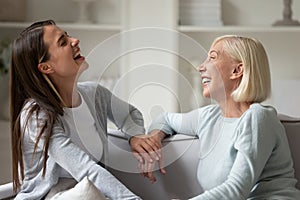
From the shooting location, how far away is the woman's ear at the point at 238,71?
183 cm

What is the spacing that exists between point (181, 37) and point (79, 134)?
1.54 meters

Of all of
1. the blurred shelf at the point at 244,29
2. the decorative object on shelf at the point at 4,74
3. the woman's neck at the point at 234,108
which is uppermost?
the woman's neck at the point at 234,108

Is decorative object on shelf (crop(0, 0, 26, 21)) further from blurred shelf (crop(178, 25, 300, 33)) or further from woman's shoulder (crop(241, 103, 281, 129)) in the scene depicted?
woman's shoulder (crop(241, 103, 281, 129))

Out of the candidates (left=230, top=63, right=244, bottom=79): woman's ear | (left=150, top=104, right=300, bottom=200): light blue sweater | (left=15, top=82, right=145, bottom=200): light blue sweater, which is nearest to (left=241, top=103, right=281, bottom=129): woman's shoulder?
(left=150, top=104, right=300, bottom=200): light blue sweater

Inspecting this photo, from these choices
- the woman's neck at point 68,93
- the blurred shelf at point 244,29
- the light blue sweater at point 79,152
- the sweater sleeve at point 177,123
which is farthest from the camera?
the blurred shelf at point 244,29

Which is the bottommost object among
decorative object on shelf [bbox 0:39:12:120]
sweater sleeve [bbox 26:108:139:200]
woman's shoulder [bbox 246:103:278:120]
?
decorative object on shelf [bbox 0:39:12:120]

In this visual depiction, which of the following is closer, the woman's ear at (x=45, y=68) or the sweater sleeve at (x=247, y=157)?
the sweater sleeve at (x=247, y=157)

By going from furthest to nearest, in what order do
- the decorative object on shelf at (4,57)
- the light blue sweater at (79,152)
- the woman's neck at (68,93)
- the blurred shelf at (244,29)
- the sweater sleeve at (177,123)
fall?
the decorative object on shelf at (4,57), the blurred shelf at (244,29), the sweater sleeve at (177,123), the woman's neck at (68,93), the light blue sweater at (79,152)

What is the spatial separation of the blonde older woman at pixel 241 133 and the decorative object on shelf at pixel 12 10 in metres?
1.80

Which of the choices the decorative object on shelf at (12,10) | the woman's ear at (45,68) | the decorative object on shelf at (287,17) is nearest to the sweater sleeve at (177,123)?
the woman's ear at (45,68)

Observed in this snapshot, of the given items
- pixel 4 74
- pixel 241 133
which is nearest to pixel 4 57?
pixel 4 74

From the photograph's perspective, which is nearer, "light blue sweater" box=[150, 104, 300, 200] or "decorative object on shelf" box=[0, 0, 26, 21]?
"light blue sweater" box=[150, 104, 300, 200]

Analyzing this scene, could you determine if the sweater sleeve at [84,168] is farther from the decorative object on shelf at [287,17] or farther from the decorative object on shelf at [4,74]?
the decorative object on shelf at [287,17]

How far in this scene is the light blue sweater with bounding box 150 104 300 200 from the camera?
1692 mm
